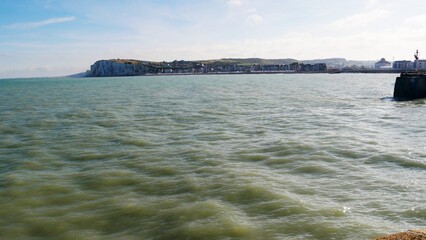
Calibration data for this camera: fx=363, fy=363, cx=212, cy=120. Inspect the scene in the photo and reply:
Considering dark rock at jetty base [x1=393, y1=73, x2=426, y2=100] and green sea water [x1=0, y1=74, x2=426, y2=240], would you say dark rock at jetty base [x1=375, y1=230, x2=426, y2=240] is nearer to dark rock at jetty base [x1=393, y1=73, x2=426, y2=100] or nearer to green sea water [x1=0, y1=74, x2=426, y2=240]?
green sea water [x1=0, y1=74, x2=426, y2=240]

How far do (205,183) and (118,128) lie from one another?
14550 millimetres

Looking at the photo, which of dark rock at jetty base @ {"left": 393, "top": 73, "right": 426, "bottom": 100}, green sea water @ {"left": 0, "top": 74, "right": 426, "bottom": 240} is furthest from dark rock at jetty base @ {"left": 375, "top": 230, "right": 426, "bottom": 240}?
dark rock at jetty base @ {"left": 393, "top": 73, "right": 426, "bottom": 100}

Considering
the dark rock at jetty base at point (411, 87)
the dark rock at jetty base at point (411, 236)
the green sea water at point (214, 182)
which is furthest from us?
the dark rock at jetty base at point (411, 87)

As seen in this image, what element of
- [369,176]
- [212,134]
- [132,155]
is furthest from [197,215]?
[212,134]

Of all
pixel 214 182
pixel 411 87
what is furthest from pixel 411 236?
pixel 411 87

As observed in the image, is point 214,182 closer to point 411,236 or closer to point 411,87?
point 411,236

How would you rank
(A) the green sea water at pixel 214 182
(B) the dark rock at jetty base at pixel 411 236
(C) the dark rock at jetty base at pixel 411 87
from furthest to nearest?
(C) the dark rock at jetty base at pixel 411 87 → (A) the green sea water at pixel 214 182 → (B) the dark rock at jetty base at pixel 411 236

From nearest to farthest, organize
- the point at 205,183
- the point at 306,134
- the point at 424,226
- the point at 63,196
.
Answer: the point at 424,226 < the point at 63,196 < the point at 205,183 < the point at 306,134

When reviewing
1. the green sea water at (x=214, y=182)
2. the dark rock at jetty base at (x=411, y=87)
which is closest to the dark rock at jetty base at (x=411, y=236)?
the green sea water at (x=214, y=182)

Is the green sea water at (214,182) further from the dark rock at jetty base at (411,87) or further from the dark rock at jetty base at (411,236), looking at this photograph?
the dark rock at jetty base at (411,87)

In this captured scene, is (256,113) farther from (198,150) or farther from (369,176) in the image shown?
(369,176)

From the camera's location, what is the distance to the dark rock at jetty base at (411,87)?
45.8 m

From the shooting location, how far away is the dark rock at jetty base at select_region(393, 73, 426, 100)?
45.8 metres

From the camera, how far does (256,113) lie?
3403cm
